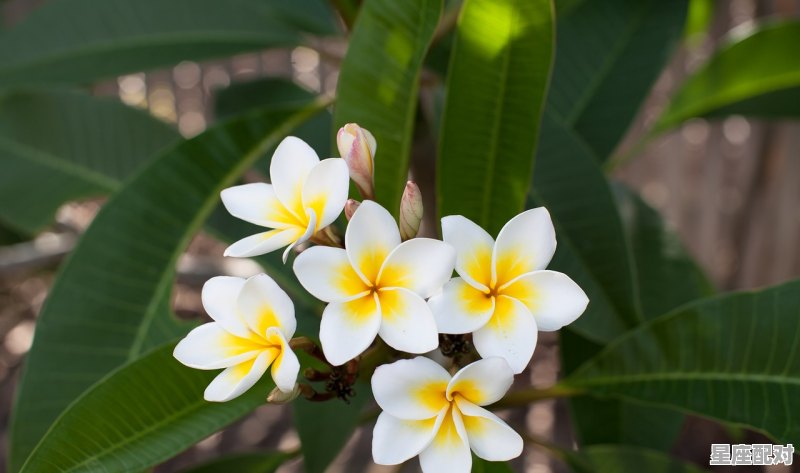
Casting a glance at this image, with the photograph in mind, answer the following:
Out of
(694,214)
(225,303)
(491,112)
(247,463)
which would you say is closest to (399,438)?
(225,303)

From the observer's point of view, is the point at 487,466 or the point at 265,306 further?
the point at 487,466

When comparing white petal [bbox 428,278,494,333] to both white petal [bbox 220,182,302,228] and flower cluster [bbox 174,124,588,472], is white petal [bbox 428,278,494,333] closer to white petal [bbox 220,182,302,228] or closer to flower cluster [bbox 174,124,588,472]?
flower cluster [bbox 174,124,588,472]

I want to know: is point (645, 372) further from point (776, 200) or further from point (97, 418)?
point (776, 200)

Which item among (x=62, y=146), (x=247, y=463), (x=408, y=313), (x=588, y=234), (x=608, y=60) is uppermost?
(x=608, y=60)

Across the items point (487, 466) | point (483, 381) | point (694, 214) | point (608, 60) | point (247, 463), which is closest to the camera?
point (483, 381)

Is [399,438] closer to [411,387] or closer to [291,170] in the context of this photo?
[411,387]

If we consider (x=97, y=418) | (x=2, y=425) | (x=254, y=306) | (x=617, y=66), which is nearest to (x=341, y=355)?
(x=254, y=306)

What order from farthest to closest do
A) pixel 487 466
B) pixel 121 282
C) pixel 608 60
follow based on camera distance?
pixel 608 60, pixel 121 282, pixel 487 466
